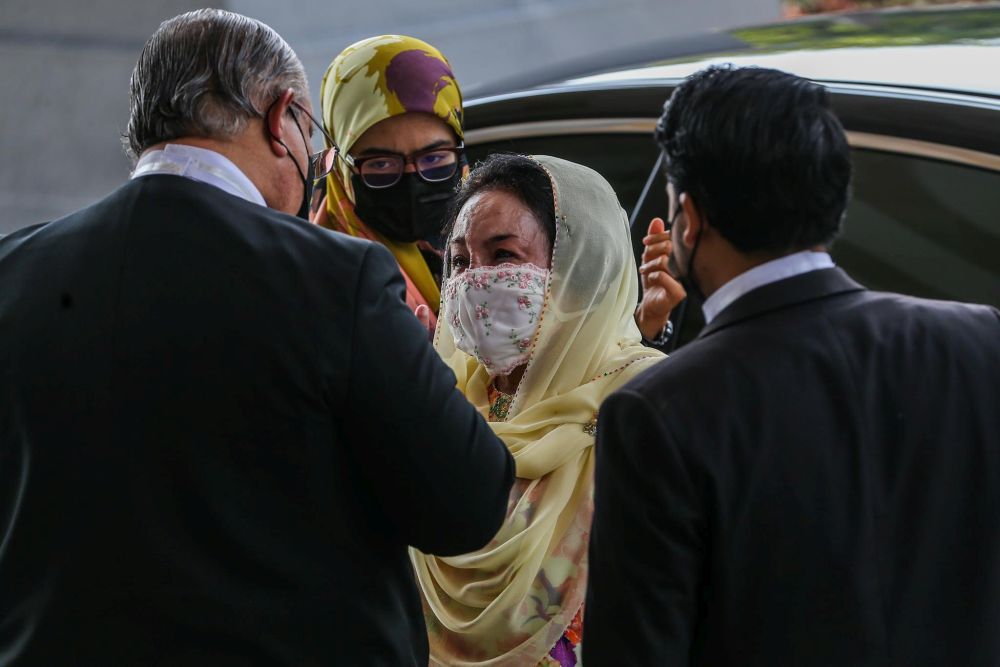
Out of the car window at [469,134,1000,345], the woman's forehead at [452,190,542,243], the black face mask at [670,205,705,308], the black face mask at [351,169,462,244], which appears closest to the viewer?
the black face mask at [670,205,705,308]

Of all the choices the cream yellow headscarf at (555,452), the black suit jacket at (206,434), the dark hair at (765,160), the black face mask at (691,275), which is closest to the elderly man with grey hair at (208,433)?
the black suit jacket at (206,434)

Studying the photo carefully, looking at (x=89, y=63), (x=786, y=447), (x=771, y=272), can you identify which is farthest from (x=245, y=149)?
(x=89, y=63)

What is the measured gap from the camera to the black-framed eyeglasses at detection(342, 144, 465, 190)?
10.8 feet

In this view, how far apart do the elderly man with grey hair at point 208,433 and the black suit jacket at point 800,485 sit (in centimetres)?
30

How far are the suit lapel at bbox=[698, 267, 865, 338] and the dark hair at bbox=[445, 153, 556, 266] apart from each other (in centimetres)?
100

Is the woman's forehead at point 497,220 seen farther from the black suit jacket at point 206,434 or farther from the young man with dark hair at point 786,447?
the young man with dark hair at point 786,447

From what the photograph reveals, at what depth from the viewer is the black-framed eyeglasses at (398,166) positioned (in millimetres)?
3301

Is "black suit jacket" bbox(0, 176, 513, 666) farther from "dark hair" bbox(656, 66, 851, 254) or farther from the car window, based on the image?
the car window

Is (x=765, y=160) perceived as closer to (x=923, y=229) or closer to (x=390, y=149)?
(x=923, y=229)

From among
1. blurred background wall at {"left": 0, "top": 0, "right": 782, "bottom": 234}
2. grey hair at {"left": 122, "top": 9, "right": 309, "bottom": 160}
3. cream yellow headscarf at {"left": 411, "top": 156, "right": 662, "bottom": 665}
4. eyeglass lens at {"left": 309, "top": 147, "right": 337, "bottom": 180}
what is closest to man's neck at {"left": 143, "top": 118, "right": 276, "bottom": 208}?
grey hair at {"left": 122, "top": 9, "right": 309, "bottom": 160}

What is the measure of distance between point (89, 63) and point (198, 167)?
605 cm

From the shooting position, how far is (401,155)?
131 inches

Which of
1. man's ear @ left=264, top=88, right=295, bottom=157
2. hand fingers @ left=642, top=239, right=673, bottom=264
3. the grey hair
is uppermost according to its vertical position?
the grey hair

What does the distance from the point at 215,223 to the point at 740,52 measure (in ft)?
6.41
